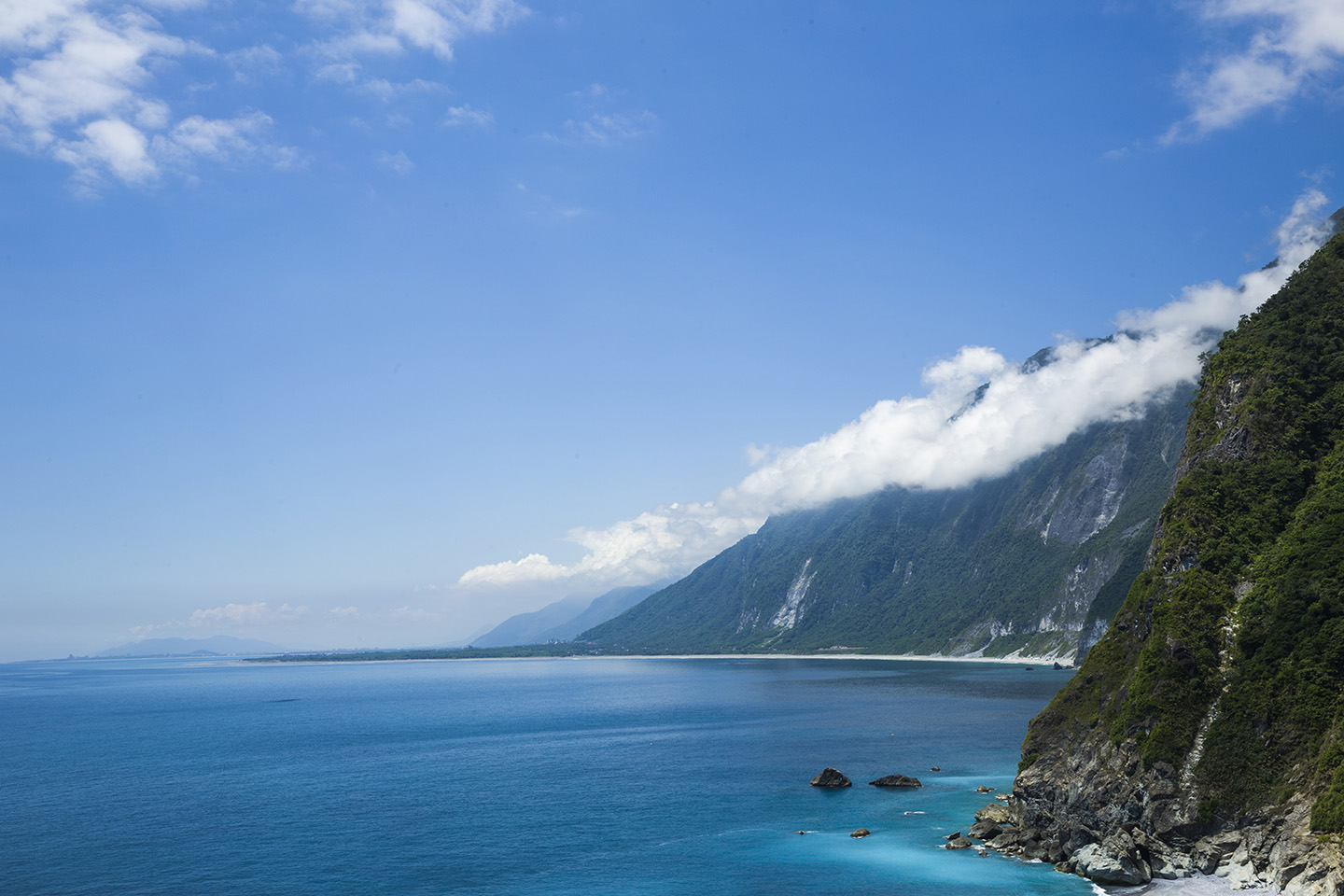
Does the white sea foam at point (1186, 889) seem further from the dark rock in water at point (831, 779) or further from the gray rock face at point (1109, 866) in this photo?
the dark rock in water at point (831, 779)

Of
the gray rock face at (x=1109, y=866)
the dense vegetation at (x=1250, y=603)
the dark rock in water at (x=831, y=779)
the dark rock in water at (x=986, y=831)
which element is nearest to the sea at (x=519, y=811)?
the dark rock in water at (x=831, y=779)

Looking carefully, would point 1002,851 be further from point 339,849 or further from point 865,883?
point 339,849

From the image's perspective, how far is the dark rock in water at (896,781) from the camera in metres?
A: 99.0

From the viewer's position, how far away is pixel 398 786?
108250 mm

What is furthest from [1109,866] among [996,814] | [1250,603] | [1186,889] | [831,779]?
[831,779]

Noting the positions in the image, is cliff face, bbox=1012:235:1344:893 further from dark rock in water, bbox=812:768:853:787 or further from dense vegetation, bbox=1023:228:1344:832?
dark rock in water, bbox=812:768:853:787

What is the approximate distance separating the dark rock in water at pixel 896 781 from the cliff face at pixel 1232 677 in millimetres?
25551

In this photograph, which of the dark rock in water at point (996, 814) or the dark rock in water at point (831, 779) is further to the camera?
the dark rock in water at point (831, 779)

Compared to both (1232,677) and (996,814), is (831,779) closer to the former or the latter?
(996,814)

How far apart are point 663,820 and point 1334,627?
203 feet

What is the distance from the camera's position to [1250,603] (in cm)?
6538

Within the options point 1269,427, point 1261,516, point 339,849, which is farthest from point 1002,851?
point 339,849

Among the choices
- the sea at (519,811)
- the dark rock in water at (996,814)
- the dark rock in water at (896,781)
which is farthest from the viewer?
the dark rock in water at (896,781)

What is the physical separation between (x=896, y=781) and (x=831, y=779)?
7.73 meters
